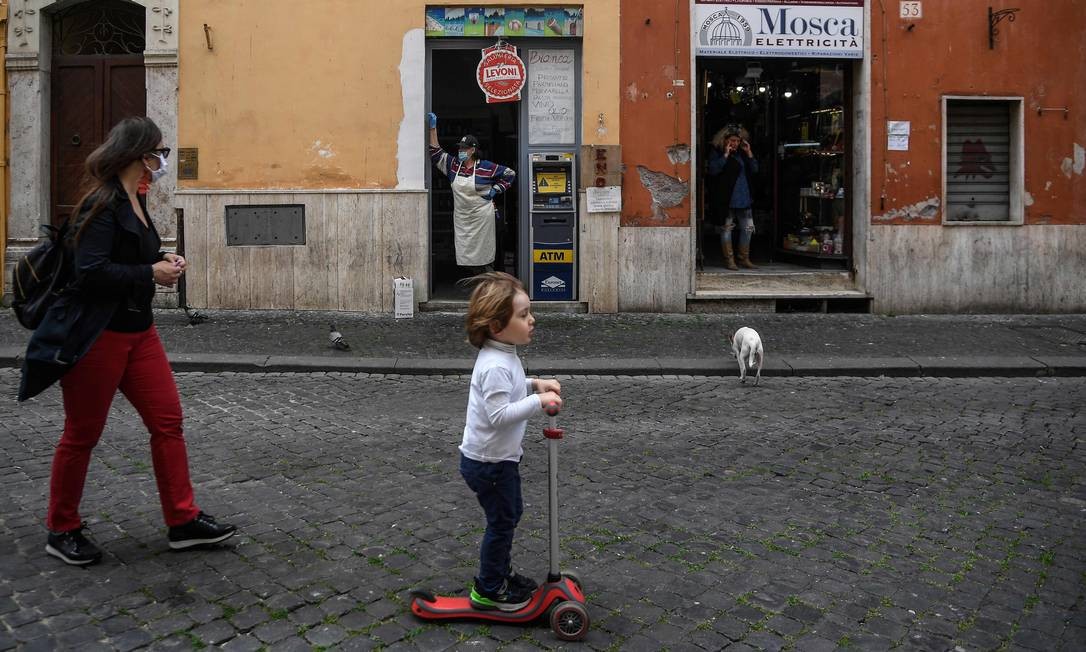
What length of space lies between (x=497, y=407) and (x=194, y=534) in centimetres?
178

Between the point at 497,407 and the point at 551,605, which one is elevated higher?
the point at 497,407

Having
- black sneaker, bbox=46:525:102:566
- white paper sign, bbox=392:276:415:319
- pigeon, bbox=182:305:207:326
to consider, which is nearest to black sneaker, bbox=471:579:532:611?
black sneaker, bbox=46:525:102:566

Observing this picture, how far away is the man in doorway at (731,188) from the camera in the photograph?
14359 millimetres

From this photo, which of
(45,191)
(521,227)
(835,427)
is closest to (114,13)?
(45,191)

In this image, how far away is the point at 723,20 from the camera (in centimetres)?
1333

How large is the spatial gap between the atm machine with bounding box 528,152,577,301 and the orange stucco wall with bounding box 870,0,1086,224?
12.6ft

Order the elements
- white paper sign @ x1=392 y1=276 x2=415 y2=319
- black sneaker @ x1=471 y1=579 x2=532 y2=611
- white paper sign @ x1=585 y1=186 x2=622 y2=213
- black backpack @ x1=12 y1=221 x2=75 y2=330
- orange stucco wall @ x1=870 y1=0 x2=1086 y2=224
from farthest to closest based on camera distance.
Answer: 1. orange stucco wall @ x1=870 y1=0 x2=1086 y2=224
2. white paper sign @ x1=585 y1=186 x2=622 y2=213
3. white paper sign @ x1=392 y1=276 x2=415 y2=319
4. black backpack @ x1=12 y1=221 x2=75 y2=330
5. black sneaker @ x1=471 y1=579 x2=532 y2=611

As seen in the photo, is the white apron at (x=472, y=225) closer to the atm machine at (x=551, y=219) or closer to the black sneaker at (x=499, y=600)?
the atm machine at (x=551, y=219)

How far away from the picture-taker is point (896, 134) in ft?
44.3

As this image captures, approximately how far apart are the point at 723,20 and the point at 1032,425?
24.1 ft

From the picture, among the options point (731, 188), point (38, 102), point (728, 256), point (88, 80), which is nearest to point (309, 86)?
point (88, 80)

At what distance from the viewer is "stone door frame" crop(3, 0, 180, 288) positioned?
13070 millimetres

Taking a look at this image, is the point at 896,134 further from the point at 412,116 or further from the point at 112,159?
the point at 112,159

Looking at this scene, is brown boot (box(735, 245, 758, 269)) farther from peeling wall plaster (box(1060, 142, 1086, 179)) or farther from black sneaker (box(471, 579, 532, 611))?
black sneaker (box(471, 579, 532, 611))
